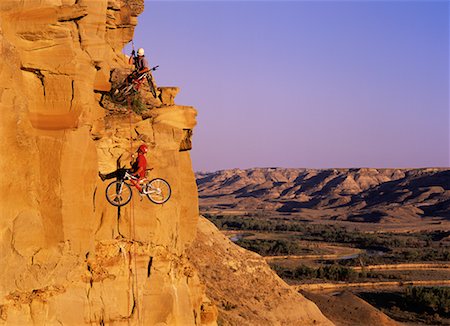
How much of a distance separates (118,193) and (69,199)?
6.92 ft

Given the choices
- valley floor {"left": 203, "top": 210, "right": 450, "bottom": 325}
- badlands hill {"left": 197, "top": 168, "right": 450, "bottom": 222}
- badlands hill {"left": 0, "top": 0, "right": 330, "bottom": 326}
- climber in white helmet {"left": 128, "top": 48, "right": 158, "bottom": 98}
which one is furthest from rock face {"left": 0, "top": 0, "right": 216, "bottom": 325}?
badlands hill {"left": 197, "top": 168, "right": 450, "bottom": 222}

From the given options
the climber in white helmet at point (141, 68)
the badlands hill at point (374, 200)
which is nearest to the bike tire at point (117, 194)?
the climber in white helmet at point (141, 68)

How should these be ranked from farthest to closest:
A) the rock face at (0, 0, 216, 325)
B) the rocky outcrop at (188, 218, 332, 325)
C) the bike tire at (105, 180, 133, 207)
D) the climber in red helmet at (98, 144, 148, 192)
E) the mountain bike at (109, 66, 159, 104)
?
the rocky outcrop at (188, 218, 332, 325), the mountain bike at (109, 66, 159, 104), the climber in red helmet at (98, 144, 148, 192), the bike tire at (105, 180, 133, 207), the rock face at (0, 0, 216, 325)

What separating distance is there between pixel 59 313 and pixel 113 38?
9859 millimetres

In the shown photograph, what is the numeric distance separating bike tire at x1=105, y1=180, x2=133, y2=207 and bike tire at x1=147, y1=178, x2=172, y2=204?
0.76 meters

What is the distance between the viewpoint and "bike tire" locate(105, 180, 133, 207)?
50.9 feet

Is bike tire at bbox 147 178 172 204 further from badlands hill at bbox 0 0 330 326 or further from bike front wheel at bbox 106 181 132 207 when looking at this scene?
bike front wheel at bbox 106 181 132 207

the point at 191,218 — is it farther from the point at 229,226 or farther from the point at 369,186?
the point at 369,186

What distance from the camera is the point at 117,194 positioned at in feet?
51.2

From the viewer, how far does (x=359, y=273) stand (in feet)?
225

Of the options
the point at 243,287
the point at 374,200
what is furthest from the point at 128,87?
the point at 374,200

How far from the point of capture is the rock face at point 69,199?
12578 mm

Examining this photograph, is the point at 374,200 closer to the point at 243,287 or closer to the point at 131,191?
A: the point at 243,287

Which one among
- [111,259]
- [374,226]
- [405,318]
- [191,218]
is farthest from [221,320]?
[374,226]
